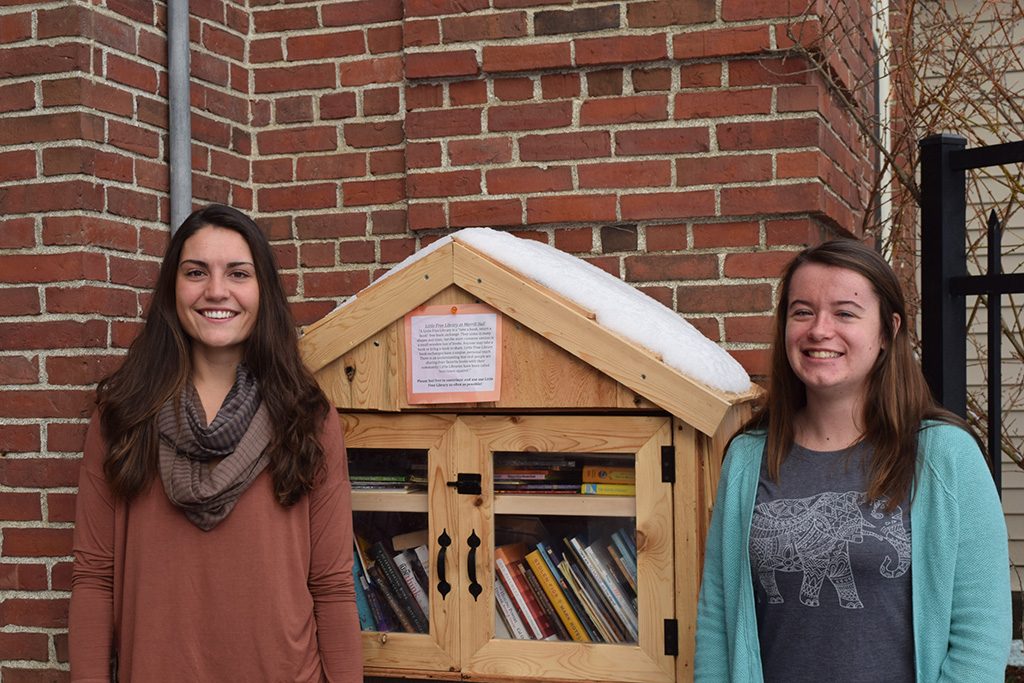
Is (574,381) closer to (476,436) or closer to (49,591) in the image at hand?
(476,436)

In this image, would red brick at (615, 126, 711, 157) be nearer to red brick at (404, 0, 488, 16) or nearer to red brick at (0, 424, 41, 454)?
red brick at (404, 0, 488, 16)

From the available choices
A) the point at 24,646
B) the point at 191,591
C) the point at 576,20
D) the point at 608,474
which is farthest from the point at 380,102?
the point at 24,646

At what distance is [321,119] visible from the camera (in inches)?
138

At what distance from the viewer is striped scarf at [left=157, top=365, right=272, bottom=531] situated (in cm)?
230

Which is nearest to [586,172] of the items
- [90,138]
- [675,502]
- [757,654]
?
[675,502]

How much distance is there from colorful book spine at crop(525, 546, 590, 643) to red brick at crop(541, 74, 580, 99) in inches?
53.2

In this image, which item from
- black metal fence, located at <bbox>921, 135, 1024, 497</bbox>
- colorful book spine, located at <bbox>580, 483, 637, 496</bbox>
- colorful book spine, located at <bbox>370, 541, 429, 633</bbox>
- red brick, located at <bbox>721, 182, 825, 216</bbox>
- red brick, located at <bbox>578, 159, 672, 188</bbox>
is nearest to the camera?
black metal fence, located at <bbox>921, 135, 1024, 497</bbox>

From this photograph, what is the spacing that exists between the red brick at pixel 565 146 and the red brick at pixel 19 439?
1558 mm

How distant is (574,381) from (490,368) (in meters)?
0.21

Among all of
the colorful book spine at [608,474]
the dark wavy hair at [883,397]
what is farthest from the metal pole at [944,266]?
the colorful book spine at [608,474]

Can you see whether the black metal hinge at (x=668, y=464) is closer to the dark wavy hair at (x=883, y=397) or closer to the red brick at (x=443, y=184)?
the dark wavy hair at (x=883, y=397)

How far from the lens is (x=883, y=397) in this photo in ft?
6.77

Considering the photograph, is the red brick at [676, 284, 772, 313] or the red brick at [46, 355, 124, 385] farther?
the red brick at [676, 284, 772, 313]

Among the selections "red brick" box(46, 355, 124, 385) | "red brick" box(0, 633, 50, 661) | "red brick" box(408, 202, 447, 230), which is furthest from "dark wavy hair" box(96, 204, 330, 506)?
"red brick" box(408, 202, 447, 230)
